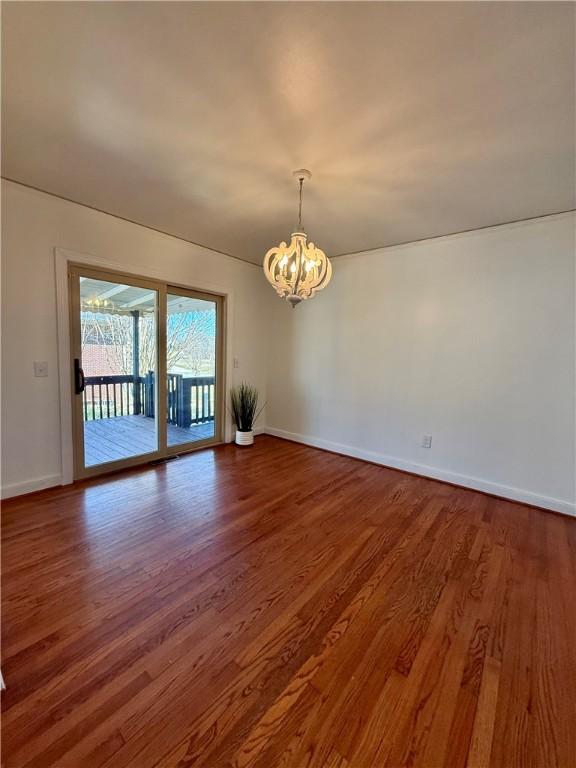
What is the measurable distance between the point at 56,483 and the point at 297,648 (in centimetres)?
264

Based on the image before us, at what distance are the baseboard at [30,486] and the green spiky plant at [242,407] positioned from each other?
2084mm

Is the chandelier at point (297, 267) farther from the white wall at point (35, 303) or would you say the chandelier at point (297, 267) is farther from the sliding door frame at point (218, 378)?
the sliding door frame at point (218, 378)

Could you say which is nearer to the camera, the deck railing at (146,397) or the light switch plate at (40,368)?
the light switch plate at (40,368)

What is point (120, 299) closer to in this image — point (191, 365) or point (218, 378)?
point (191, 365)

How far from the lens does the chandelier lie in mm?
2271

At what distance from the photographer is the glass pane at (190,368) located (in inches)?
146

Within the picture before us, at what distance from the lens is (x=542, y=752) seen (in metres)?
1.05

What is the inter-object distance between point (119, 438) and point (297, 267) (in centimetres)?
271

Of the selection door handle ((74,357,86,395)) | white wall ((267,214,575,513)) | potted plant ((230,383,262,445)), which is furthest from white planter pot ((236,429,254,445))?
door handle ((74,357,86,395))

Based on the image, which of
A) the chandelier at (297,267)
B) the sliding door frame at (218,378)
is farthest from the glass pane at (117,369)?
the chandelier at (297,267)

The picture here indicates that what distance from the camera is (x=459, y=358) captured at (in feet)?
10.4

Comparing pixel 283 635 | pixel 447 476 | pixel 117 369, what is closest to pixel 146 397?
pixel 117 369

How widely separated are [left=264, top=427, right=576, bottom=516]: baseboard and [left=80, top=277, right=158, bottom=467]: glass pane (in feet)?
7.11

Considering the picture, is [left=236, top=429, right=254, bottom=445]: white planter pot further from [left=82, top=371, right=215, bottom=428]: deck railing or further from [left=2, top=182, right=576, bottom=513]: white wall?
[left=2, top=182, right=576, bottom=513]: white wall
